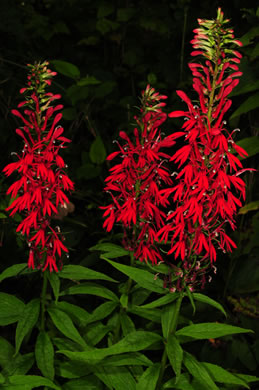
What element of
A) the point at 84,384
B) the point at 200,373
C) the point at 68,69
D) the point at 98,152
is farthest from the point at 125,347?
the point at 68,69

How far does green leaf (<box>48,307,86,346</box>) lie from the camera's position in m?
1.92

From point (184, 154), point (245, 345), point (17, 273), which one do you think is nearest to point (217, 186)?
point (184, 154)

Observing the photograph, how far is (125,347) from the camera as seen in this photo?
1.83 m

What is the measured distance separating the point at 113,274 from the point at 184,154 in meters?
1.45

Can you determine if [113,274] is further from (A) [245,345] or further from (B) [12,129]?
(B) [12,129]

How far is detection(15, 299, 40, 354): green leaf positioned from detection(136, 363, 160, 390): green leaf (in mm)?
468

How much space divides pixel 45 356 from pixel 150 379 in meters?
0.42

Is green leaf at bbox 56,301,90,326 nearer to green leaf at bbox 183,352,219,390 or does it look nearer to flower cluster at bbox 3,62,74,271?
flower cluster at bbox 3,62,74,271

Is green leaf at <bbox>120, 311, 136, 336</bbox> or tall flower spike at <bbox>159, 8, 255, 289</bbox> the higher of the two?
tall flower spike at <bbox>159, 8, 255, 289</bbox>

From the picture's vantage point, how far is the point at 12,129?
3.31 metres

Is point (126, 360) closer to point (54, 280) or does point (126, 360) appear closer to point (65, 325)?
point (65, 325)

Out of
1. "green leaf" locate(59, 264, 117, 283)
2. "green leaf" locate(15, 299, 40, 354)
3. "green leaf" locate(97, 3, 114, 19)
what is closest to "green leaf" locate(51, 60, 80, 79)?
"green leaf" locate(97, 3, 114, 19)

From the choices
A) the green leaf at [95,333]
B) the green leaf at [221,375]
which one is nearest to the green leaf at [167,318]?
the green leaf at [221,375]

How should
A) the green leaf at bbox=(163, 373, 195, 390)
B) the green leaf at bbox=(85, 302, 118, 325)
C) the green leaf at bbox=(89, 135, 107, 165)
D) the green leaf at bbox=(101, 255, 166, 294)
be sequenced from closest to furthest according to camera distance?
the green leaf at bbox=(101, 255, 166, 294), the green leaf at bbox=(163, 373, 195, 390), the green leaf at bbox=(85, 302, 118, 325), the green leaf at bbox=(89, 135, 107, 165)
